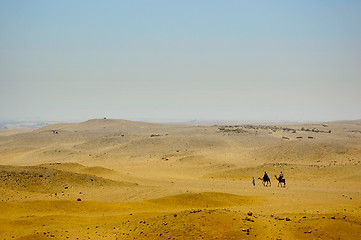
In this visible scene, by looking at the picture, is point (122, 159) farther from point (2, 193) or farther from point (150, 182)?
point (2, 193)

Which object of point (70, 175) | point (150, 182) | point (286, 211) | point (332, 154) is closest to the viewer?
point (286, 211)

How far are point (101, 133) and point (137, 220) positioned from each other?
54.5 m

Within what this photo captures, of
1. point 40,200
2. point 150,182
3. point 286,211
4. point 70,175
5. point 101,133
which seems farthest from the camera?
point 101,133

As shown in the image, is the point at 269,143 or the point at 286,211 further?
the point at 269,143

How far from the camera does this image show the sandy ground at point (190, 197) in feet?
35.3

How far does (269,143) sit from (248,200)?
1203 inches

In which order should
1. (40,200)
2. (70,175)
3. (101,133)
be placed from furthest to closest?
(101,133) → (70,175) → (40,200)

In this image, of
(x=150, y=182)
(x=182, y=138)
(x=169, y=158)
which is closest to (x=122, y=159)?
(x=169, y=158)

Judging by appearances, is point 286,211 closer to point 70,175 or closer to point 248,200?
point 248,200

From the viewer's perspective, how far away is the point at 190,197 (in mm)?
17047

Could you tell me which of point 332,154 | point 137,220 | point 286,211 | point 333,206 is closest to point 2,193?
point 137,220

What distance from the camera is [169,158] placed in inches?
1603

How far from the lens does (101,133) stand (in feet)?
213

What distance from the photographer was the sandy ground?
1077 centimetres
